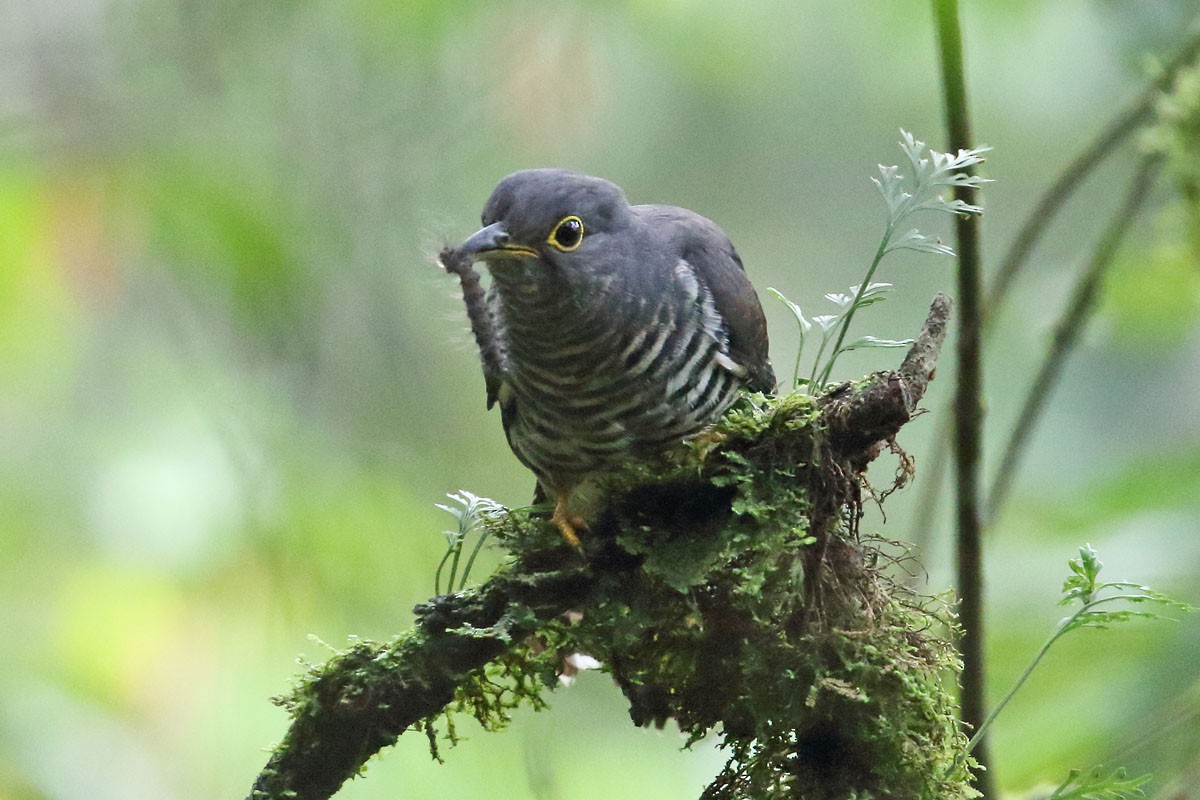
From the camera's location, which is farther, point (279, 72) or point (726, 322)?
point (279, 72)

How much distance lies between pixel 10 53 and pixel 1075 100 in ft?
17.0

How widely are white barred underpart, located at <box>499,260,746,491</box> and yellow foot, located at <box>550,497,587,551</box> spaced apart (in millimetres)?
90

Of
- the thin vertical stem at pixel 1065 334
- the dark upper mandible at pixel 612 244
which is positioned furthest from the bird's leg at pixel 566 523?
the thin vertical stem at pixel 1065 334

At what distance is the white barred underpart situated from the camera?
2.41 m

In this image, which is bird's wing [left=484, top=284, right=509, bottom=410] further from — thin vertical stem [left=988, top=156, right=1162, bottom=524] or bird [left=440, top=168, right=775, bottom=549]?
thin vertical stem [left=988, top=156, right=1162, bottom=524]

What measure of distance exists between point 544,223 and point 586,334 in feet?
0.87

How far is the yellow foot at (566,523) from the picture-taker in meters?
2.23

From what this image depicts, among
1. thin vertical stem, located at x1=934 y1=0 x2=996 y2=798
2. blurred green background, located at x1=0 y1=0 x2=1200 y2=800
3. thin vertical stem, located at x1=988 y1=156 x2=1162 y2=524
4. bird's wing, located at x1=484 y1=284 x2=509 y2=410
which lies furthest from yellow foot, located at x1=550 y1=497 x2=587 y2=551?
blurred green background, located at x1=0 y1=0 x2=1200 y2=800

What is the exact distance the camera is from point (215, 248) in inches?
165

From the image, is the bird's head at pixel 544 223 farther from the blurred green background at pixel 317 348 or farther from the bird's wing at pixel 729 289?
the blurred green background at pixel 317 348

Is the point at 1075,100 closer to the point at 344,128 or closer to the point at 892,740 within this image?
the point at 344,128

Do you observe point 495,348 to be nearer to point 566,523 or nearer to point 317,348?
point 566,523

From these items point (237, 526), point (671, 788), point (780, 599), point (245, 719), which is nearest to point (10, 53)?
point (237, 526)

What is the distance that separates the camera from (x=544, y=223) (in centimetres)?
238
